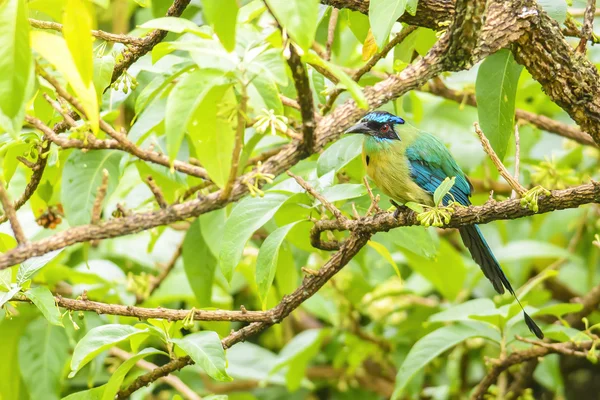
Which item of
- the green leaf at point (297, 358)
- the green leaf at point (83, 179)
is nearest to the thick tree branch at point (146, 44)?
the green leaf at point (83, 179)

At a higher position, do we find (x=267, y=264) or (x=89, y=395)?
(x=267, y=264)

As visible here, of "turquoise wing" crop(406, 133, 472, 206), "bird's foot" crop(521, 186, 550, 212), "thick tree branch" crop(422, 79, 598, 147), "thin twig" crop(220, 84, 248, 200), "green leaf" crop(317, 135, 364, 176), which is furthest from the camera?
"thick tree branch" crop(422, 79, 598, 147)

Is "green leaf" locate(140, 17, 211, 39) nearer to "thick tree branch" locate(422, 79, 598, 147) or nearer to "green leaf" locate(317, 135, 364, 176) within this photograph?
"green leaf" locate(317, 135, 364, 176)

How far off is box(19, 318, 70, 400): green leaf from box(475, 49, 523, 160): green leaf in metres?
1.86

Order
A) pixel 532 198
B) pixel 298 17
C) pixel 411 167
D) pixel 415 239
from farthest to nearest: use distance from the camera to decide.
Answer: pixel 411 167
pixel 415 239
pixel 532 198
pixel 298 17

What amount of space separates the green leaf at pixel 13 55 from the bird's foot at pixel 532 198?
120 centimetres

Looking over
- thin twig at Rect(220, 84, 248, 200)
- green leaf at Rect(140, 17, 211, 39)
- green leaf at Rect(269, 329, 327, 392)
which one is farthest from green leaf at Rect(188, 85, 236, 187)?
green leaf at Rect(269, 329, 327, 392)

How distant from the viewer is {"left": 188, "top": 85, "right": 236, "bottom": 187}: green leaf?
1.67 metres

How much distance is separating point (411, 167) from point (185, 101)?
5.72 feet

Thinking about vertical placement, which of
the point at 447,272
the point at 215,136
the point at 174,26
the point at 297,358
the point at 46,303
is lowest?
the point at 297,358

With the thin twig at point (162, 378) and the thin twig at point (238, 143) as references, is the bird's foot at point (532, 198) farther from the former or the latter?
the thin twig at point (162, 378)

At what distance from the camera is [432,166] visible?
3207 mm

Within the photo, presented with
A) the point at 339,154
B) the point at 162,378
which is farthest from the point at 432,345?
the point at 162,378

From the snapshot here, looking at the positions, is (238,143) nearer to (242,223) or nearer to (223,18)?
(223,18)
